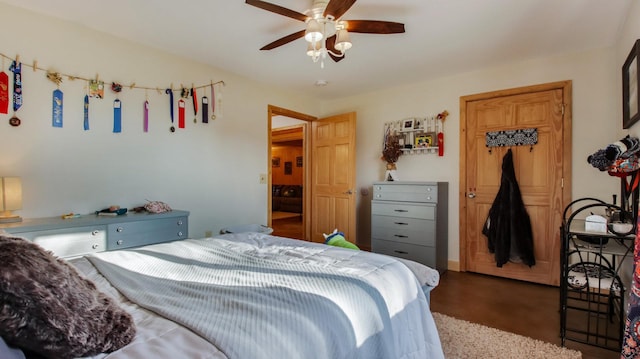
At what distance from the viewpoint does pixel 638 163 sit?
72.7 inches

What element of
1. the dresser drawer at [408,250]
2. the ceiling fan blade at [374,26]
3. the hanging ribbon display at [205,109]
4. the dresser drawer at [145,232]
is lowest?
the dresser drawer at [408,250]

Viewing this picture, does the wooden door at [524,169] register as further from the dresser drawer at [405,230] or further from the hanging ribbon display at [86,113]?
the hanging ribbon display at [86,113]

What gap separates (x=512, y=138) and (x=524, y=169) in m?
0.35

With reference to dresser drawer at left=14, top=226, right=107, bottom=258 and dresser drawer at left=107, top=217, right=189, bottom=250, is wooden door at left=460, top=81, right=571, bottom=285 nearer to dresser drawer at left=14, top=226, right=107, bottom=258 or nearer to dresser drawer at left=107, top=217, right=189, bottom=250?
dresser drawer at left=107, top=217, right=189, bottom=250

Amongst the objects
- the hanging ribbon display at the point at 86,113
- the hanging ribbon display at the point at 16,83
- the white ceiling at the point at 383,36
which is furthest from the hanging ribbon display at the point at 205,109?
the hanging ribbon display at the point at 16,83

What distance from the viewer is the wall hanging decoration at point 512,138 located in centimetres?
322

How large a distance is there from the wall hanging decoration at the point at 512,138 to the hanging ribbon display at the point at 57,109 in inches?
159

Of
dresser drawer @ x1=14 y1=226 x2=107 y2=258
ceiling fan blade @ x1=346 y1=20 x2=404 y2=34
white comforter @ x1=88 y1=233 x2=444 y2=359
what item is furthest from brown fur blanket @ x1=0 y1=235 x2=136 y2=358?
ceiling fan blade @ x1=346 y1=20 x2=404 y2=34

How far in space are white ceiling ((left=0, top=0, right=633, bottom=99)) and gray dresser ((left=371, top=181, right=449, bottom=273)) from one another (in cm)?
137

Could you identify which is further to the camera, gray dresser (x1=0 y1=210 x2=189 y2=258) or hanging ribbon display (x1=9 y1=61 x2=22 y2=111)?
hanging ribbon display (x1=9 y1=61 x2=22 y2=111)

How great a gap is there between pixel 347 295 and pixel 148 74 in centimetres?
287

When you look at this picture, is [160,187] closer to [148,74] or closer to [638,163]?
[148,74]

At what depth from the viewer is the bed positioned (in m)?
0.77

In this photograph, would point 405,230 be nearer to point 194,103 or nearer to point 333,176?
point 333,176
